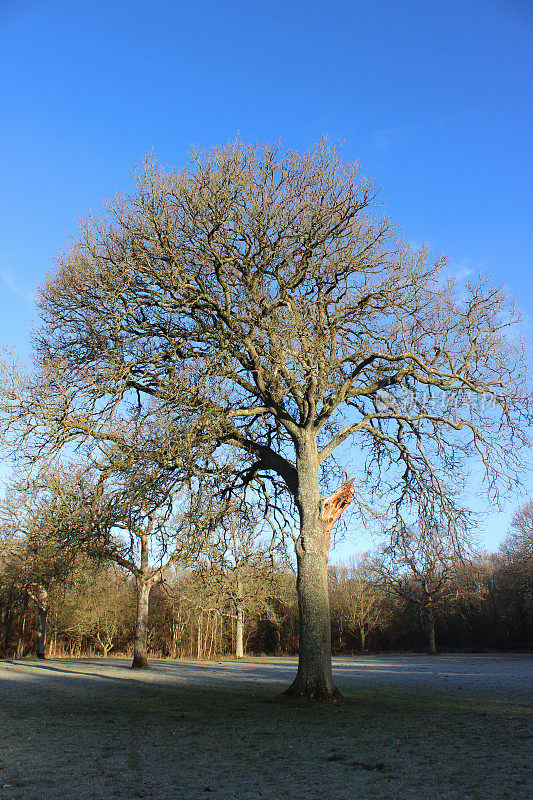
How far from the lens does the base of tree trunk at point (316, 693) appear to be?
9695mm

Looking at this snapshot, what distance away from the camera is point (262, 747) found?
644 centimetres

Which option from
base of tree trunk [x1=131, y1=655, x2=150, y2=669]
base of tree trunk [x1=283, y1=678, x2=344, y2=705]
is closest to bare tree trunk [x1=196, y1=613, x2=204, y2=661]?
base of tree trunk [x1=131, y1=655, x2=150, y2=669]

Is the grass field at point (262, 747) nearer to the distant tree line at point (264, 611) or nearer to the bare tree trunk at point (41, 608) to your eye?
the distant tree line at point (264, 611)

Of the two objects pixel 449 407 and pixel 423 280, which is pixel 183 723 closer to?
pixel 449 407

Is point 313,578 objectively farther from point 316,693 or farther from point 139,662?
point 139,662

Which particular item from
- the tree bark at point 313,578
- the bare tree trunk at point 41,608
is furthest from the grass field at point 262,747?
the bare tree trunk at point 41,608

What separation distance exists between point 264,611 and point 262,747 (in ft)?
94.9

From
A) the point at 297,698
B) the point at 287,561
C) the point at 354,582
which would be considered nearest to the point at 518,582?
the point at 354,582

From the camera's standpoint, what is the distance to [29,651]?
119 feet

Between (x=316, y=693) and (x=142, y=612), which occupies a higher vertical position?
(x=142, y=612)

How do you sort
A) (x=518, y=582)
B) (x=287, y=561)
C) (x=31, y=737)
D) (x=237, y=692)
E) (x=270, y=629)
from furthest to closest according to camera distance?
1. (x=270, y=629)
2. (x=518, y=582)
3. (x=287, y=561)
4. (x=237, y=692)
5. (x=31, y=737)

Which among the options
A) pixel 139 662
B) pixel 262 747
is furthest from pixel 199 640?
pixel 262 747

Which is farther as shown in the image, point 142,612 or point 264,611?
point 264,611

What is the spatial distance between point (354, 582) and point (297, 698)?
3738 centimetres
